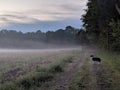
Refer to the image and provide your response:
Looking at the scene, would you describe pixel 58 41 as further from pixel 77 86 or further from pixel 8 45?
pixel 77 86

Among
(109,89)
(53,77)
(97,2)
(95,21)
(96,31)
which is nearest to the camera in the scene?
(109,89)

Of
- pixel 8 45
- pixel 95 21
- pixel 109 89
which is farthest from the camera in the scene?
pixel 8 45

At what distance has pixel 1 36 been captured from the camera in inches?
7648

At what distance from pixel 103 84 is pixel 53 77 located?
4.15 meters

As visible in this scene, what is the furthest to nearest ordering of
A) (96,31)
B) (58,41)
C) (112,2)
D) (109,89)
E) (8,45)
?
(58,41) < (8,45) < (96,31) < (112,2) < (109,89)

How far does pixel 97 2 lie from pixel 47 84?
3457 cm

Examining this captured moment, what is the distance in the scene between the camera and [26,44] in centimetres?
18300

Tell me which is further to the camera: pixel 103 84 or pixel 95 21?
pixel 95 21

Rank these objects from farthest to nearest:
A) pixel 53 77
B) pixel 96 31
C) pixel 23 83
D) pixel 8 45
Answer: pixel 8 45 < pixel 96 31 < pixel 53 77 < pixel 23 83

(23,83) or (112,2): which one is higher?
(112,2)

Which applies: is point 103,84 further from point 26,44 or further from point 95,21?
point 26,44

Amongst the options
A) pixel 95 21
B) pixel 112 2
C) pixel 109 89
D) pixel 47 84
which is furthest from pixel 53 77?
pixel 95 21

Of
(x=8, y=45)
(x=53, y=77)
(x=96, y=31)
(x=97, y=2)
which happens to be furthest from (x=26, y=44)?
(x=53, y=77)

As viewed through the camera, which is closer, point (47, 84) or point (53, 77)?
point (47, 84)
